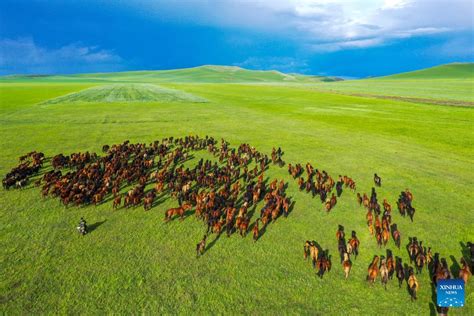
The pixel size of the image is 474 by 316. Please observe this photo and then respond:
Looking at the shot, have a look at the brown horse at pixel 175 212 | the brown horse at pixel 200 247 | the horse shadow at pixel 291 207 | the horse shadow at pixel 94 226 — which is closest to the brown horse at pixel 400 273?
the horse shadow at pixel 291 207

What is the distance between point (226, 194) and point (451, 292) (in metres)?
10.3

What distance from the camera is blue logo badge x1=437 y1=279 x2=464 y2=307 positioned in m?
6.63

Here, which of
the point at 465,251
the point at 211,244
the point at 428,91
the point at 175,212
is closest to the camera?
the point at 465,251

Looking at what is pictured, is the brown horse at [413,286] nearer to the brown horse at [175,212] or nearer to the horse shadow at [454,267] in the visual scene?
the horse shadow at [454,267]

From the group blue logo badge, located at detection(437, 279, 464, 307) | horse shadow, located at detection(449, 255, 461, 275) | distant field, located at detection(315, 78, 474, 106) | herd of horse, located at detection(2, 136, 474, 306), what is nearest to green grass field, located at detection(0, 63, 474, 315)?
horse shadow, located at detection(449, 255, 461, 275)

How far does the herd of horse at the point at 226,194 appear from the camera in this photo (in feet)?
33.4

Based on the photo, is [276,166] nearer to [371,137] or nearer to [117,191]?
[117,191]

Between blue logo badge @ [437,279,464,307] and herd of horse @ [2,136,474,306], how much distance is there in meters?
2.26

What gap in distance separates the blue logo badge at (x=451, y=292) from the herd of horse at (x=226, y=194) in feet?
7.43

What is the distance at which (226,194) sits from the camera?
15117 millimetres

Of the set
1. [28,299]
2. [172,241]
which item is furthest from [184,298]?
[28,299]

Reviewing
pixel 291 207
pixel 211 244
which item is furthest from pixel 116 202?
pixel 291 207

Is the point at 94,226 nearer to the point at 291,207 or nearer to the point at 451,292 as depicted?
the point at 291,207

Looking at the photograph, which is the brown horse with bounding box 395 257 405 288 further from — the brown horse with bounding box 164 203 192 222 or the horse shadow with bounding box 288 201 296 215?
the brown horse with bounding box 164 203 192 222
